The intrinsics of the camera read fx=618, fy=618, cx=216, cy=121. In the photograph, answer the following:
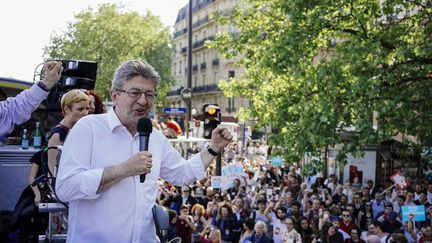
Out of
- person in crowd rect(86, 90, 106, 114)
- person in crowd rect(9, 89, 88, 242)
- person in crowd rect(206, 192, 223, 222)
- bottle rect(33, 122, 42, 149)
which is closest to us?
person in crowd rect(9, 89, 88, 242)

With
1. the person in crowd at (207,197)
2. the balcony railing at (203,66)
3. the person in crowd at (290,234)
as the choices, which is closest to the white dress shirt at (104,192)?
the person in crowd at (290,234)

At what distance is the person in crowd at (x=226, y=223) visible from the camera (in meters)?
11.5

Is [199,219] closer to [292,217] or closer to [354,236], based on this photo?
[292,217]

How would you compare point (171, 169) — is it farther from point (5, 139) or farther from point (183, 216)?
point (183, 216)

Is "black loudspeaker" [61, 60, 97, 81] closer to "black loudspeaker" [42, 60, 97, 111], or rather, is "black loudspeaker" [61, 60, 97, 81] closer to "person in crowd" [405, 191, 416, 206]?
"black loudspeaker" [42, 60, 97, 111]

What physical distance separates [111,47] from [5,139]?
39.9m

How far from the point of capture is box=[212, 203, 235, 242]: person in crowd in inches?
455

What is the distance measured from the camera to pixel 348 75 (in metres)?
12.9

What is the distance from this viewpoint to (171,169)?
318 centimetres

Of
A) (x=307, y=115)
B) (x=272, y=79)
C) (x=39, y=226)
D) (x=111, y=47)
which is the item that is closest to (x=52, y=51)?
(x=111, y=47)

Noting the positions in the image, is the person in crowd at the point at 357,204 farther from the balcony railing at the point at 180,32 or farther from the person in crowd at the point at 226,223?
the balcony railing at the point at 180,32

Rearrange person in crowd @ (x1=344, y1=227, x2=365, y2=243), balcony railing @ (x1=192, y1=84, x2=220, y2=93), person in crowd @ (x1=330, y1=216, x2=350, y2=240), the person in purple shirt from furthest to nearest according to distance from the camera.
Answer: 1. balcony railing @ (x1=192, y1=84, x2=220, y2=93)
2. person in crowd @ (x1=330, y1=216, x2=350, y2=240)
3. person in crowd @ (x1=344, y1=227, x2=365, y2=243)
4. the person in purple shirt

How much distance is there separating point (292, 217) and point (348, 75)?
140 inches

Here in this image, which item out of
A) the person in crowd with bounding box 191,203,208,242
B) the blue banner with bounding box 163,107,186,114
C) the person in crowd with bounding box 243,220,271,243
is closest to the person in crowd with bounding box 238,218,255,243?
the person in crowd with bounding box 243,220,271,243
